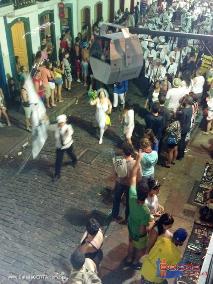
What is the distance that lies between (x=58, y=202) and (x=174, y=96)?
4.53m

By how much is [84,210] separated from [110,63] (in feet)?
21.2

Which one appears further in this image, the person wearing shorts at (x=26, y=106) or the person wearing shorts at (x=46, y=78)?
the person wearing shorts at (x=46, y=78)

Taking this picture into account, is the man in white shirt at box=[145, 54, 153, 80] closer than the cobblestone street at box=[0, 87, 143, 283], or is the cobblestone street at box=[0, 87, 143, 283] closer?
the cobblestone street at box=[0, 87, 143, 283]

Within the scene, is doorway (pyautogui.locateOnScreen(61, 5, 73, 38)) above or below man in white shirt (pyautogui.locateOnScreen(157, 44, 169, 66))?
above

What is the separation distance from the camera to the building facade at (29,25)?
12120mm

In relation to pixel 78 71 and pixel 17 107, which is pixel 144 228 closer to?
pixel 17 107

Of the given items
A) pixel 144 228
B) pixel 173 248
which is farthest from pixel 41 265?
pixel 173 248

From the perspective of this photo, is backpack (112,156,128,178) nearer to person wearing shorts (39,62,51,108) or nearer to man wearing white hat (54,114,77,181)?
man wearing white hat (54,114,77,181)

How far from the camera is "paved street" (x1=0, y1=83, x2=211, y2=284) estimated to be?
6.69 meters

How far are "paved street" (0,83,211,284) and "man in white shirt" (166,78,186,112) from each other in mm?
1580

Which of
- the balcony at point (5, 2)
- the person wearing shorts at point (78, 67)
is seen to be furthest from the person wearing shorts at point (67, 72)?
the balcony at point (5, 2)

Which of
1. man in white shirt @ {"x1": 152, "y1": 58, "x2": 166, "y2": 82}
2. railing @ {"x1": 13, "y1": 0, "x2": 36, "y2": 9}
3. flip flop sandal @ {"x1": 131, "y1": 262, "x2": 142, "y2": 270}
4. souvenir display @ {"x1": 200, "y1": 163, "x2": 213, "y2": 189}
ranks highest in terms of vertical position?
railing @ {"x1": 13, "y1": 0, "x2": 36, "y2": 9}

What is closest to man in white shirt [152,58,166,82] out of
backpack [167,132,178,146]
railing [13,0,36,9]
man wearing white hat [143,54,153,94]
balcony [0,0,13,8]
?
man wearing white hat [143,54,153,94]

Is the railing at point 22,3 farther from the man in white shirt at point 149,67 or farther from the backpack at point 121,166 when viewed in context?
the backpack at point 121,166
